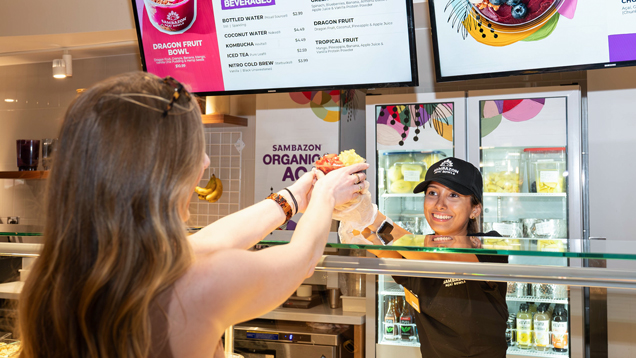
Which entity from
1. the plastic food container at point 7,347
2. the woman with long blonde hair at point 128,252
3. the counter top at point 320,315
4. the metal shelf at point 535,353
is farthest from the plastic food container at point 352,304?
the woman with long blonde hair at point 128,252

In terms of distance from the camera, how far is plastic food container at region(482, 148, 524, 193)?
129 inches

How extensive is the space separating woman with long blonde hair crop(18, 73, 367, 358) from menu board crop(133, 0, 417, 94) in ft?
7.68

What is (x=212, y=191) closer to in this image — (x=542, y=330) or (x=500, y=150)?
(x=500, y=150)

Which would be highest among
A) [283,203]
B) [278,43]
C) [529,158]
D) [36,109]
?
[278,43]

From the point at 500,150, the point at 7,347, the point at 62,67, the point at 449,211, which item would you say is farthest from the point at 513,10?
the point at 62,67

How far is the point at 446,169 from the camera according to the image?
239cm

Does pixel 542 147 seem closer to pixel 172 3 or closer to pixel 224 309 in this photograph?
pixel 172 3

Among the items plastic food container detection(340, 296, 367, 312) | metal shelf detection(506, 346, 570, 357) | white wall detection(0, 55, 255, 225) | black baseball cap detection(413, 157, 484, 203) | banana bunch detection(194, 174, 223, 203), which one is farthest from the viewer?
white wall detection(0, 55, 255, 225)

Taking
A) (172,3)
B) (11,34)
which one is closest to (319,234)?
(172,3)

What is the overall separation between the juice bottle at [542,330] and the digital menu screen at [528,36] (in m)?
1.39

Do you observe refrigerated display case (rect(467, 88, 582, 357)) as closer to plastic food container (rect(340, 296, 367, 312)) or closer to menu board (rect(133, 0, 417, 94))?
menu board (rect(133, 0, 417, 94))

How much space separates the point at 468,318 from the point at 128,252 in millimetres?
834

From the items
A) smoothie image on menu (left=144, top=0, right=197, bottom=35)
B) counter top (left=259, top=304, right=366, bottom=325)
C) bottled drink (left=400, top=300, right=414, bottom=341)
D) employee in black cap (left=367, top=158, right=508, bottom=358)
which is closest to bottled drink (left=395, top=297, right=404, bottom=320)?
bottled drink (left=400, top=300, right=414, bottom=341)

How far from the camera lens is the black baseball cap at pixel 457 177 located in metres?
2.34
